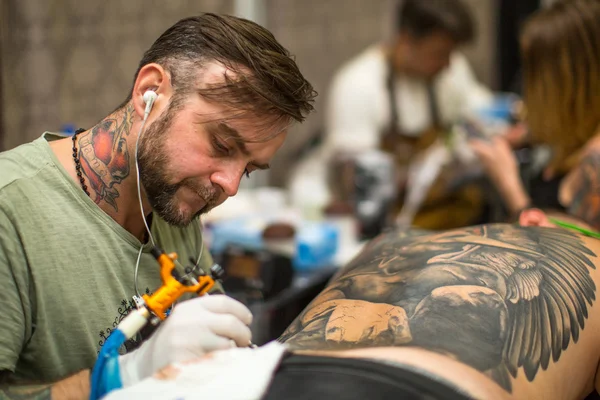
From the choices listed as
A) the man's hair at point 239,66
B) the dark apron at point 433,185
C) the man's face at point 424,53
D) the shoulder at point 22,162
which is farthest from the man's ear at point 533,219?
the man's face at point 424,53

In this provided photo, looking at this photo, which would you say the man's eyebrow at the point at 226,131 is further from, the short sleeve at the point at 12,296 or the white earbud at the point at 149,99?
the short sleeve at the point at 12,296

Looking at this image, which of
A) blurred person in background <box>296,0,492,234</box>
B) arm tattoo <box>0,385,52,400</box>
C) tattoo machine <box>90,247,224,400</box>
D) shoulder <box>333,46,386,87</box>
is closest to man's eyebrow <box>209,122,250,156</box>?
tattoo machine <box>90,247,224,400</box>

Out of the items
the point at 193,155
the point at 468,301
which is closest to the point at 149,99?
the point at 193,155

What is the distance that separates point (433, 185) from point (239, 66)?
1702 millimetres

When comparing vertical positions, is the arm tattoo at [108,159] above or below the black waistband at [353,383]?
above

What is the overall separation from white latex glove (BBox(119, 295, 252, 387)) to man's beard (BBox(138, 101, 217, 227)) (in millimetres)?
228

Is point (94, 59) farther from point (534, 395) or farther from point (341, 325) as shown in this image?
point (534, 395)

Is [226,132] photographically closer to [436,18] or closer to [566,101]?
[566,101]

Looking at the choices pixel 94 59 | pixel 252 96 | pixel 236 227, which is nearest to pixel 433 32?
pixel 236 227

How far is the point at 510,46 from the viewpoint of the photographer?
3.65 m

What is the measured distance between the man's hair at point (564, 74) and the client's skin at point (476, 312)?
0.88m

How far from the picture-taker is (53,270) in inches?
36.4

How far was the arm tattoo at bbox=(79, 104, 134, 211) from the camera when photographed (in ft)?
3.33

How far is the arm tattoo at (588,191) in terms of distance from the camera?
163 centimetres
